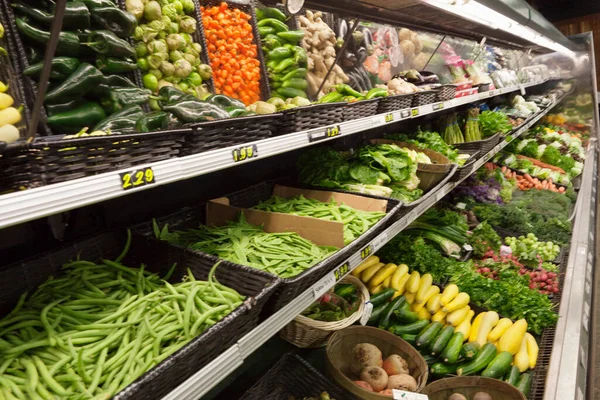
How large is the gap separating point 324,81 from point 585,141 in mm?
7136

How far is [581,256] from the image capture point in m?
3.37

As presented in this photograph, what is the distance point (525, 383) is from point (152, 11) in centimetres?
249

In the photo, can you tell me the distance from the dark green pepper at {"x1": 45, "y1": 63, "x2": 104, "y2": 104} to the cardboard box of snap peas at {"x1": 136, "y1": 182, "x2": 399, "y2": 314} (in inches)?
22.3

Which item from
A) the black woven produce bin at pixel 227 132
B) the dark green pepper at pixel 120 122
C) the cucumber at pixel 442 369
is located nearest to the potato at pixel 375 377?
the cucumber at pixel 442 369

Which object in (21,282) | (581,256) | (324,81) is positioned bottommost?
(581,256)

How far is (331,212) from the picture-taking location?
77.6 inches

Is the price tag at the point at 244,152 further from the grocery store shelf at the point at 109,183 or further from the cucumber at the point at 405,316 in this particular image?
the cucumber at the point at 405,316

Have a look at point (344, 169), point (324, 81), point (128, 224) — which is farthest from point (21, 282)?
point (324, 81)

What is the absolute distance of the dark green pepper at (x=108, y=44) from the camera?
4.73 ft

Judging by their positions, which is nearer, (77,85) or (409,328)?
(77,85)

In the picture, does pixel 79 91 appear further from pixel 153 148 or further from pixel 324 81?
pixel 324 81

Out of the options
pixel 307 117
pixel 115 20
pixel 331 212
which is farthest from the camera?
pixel 331 212

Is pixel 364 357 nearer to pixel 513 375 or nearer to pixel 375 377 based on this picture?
pixel 375 377

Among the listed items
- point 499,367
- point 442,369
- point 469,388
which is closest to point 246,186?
point 442,369
